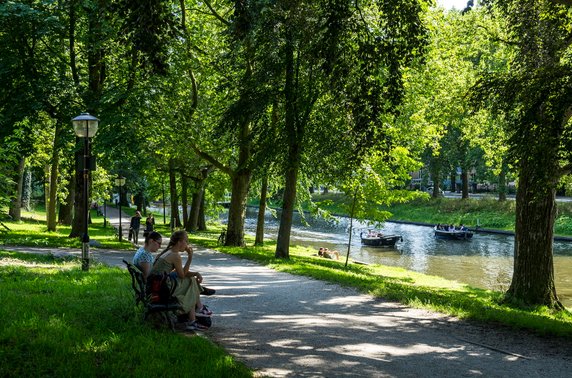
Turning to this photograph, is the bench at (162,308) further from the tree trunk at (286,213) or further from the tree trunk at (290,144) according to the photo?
the tree trunk at (286,213)

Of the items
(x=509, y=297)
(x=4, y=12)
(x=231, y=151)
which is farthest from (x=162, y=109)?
Answer: (x=509, y=297)

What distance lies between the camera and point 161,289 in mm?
7609

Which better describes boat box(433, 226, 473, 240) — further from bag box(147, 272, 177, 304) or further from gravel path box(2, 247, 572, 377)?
bag box(147, 272, 177, 304)

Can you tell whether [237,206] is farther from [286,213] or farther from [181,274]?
[181,274]

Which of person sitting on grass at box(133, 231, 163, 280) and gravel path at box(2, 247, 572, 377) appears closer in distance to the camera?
gravel path at box(2, 247, 572, 377)

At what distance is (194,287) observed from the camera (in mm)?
8062

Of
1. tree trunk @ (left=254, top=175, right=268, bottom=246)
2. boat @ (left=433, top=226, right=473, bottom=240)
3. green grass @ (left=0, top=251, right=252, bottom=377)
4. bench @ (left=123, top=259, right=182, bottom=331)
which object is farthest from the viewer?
boat @ (left=433, top=226, right=473, bottom=240)

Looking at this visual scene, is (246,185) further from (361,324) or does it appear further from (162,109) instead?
(361,324)

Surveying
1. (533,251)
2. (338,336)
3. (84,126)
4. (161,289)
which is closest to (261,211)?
(84,126)

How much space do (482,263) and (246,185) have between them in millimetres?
15502

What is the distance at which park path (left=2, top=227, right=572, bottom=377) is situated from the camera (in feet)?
22.3

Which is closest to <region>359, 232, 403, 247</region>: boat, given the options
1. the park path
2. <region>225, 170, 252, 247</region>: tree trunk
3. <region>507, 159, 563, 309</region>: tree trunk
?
<region>225, 170, 252, 247</region>: tree trunk

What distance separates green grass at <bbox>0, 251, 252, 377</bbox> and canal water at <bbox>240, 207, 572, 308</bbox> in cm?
1757

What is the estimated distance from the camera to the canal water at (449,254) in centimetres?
2744
